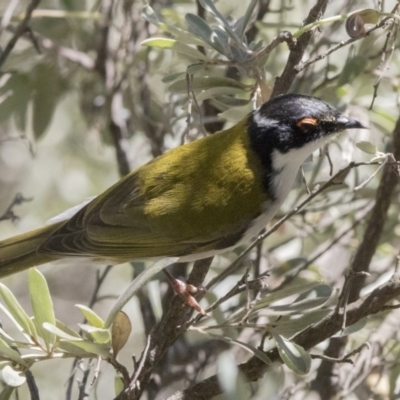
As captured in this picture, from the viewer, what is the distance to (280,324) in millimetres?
2244

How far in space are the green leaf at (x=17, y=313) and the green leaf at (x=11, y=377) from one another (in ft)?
0.41

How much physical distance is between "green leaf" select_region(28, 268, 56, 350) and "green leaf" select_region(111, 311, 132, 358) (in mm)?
165

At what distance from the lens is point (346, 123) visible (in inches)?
112

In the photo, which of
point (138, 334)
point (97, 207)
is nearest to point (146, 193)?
point (97, 207)

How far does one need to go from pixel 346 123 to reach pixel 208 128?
0.98 metres

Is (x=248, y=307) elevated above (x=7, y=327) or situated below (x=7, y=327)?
above

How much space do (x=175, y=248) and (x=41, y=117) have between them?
1.16m

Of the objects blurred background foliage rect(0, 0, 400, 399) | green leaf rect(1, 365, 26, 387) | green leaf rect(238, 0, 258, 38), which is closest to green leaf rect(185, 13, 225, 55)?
blurred background foliage rect(0, 0, 400, 399)

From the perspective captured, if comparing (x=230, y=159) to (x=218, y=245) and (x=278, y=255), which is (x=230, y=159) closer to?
(x=218, y=245)

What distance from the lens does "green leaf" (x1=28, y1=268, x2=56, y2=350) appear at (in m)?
2.01

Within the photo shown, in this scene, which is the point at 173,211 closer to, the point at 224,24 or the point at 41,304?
the point at 224,24

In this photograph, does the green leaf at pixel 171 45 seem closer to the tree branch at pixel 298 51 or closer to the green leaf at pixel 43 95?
the tree branch at pixel 298 51

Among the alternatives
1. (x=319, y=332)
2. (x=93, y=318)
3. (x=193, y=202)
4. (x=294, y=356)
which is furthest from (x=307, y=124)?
(x=93, y=318)

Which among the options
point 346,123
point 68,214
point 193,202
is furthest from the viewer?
point 68,214
